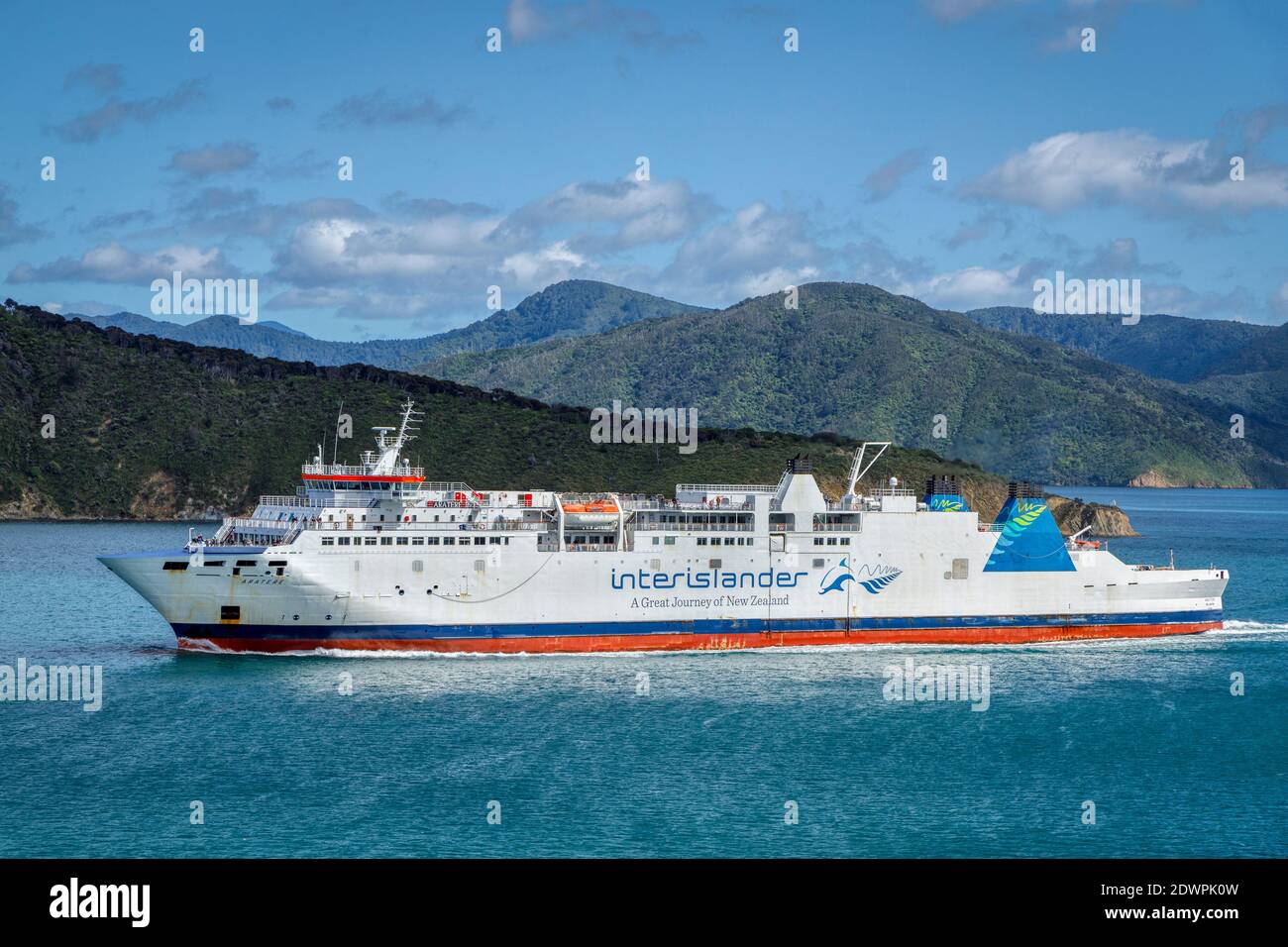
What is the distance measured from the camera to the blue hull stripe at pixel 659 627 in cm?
3659

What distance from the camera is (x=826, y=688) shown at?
34.3m

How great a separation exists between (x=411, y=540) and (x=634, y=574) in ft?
20.9

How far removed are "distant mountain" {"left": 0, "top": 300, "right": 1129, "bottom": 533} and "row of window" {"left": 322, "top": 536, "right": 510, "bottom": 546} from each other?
55.3 m

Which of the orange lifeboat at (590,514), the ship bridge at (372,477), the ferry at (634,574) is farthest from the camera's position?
the ship bridge at (372,477)

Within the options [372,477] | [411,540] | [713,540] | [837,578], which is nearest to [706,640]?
[713,540]

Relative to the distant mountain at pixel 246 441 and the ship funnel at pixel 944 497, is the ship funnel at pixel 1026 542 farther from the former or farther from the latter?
the distant mountain at pixel 246 441

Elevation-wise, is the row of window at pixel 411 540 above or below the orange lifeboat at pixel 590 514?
below

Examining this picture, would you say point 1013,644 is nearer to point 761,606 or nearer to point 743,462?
point 761,606

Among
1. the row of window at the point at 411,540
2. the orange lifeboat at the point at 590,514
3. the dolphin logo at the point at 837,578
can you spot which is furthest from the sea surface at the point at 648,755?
the orange lifeboat at the point at 590,514

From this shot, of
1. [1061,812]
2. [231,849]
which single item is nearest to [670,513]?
[1061,812]

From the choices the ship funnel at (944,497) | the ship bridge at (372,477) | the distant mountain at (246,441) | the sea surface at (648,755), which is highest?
the distant mountain at (246,441)

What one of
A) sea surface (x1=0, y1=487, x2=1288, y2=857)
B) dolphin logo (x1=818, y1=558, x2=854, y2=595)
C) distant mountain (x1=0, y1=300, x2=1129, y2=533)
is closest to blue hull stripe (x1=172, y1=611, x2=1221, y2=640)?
sea surface (x1=0, y1=487, x2=1288, y2=857)

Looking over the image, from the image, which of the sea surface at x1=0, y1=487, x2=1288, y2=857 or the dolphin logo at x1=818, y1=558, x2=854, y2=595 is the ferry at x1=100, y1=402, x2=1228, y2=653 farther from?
the sea surface at x1=0, y1=487, x2=1288, y2=857

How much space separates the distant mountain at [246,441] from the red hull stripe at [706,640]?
2057 inches
